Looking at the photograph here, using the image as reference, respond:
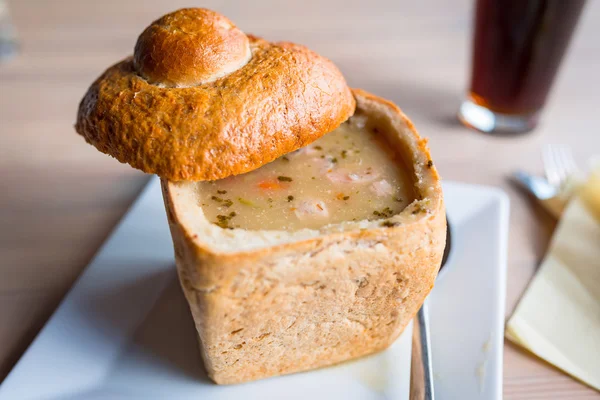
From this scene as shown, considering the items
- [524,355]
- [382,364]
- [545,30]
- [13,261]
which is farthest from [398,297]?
[545,30]

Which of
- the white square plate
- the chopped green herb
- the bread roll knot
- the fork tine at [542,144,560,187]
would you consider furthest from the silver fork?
the bread roll knot

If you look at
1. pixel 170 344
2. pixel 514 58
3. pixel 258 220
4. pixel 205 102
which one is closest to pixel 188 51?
pixel 205 102

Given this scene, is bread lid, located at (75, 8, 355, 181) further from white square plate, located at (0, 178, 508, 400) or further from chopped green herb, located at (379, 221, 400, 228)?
white square plate, located at (0, 178, 508, 400)

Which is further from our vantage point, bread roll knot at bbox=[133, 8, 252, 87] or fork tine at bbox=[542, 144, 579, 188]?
fork tine at bbox=[542, 144, 579, 188]

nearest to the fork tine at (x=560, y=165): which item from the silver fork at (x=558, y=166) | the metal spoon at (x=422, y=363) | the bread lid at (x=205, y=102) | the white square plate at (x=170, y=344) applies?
the silver fork at (x=558, y=166)

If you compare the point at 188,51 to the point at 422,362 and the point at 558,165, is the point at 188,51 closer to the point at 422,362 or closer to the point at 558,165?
the point at 422,362

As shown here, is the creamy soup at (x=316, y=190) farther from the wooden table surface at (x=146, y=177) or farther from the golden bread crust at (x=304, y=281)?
the wooden table surface at (x=146, y=177)
